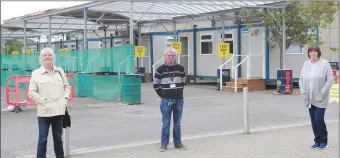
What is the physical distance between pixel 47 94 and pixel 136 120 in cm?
564

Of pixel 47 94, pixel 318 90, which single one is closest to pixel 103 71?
pixel 318 90

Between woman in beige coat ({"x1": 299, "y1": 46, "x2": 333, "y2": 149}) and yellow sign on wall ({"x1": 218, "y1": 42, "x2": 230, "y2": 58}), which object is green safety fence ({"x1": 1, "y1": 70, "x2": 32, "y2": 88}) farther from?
woman in beige coat ({"x1": 299, "y1": 46, "x2": 333, "y2": 149})

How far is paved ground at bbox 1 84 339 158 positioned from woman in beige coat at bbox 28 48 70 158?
1.69 meters

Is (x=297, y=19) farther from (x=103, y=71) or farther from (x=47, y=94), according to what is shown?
(x=47, y=94)

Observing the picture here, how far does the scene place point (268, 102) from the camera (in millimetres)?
15836

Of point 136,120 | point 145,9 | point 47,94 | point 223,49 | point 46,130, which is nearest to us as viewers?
point 47,94

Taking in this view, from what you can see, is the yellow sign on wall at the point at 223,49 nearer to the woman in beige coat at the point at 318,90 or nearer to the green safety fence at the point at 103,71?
the green safety fence at the point at 103,71

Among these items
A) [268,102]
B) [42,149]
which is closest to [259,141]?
[42,149]

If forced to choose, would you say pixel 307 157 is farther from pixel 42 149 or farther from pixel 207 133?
pixel 42 149

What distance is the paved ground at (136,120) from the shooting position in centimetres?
910

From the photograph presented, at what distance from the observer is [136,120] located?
11875mm

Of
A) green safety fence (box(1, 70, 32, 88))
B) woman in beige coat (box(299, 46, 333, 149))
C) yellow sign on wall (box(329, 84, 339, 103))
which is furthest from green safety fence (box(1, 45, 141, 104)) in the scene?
woman in beige coat (box(299, 46, 333, 149))

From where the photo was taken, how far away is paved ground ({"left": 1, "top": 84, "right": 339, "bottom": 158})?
9.10 m

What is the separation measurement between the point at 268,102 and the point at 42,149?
34.6 ft
